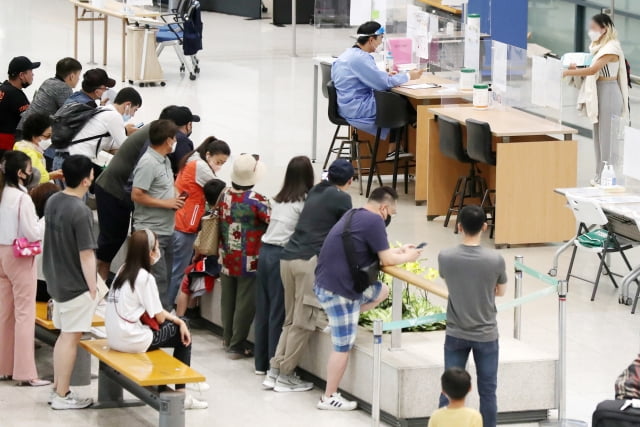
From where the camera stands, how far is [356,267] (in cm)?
745

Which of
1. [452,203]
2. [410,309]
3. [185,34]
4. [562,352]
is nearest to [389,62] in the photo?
[452,203]

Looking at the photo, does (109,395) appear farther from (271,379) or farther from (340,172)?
(340,172)

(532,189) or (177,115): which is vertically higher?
(177,115)

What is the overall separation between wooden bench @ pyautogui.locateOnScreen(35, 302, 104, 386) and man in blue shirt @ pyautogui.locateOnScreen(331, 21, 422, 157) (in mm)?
5236

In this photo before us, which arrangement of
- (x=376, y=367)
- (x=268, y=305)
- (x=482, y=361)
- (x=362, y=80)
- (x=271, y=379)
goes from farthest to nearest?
(x=362, y=80), (x=268, y=305), (x=271, y=379), (x=376, y=367), (x=482, y=361)

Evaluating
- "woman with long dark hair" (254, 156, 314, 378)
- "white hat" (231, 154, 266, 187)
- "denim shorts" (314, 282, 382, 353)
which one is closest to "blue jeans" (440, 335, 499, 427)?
"denim shorts" (314, 282, 382, 353)

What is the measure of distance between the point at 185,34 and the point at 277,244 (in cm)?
1084

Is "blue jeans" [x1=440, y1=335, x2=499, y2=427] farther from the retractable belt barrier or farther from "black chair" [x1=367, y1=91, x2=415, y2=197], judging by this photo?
"black chair" [x1=367, y1=91, x2=415, y2=197]

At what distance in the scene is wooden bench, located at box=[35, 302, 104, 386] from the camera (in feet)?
26.5

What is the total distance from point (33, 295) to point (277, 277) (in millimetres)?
1443

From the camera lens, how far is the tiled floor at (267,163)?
7.87m

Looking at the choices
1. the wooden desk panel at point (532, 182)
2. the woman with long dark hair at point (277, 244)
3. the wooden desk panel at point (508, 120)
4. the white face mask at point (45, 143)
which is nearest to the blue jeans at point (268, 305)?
the woman with long dark hair at point (277, 244)

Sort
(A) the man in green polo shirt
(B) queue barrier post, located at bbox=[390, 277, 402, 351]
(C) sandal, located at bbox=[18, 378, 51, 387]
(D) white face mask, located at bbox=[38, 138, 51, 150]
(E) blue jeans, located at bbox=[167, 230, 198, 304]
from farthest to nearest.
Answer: (D) white face mask, located at bbox=[38, 138, 51, 150] < (E) blue jeans, located at bbox=[167, 230, 198, 304] < (A) the man in green polo shirt < (C) sandal, located at bbox=[18, 378, 51, 387] < (B) queue barrier post, located at bbox=[390, 277, 402, 351]

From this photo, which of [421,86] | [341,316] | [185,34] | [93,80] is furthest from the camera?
[185,34]
